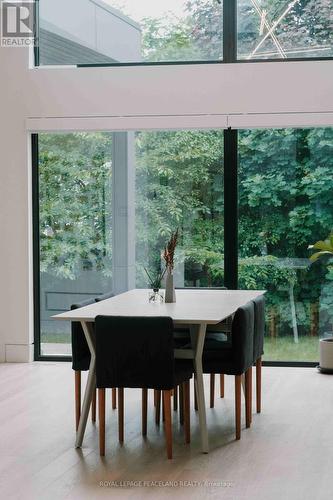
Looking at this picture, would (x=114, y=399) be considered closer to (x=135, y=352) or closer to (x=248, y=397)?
(x=248, y=397)

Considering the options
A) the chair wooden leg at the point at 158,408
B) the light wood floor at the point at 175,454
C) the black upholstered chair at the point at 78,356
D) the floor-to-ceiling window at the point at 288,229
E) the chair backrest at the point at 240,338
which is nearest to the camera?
the light wood floor at the point at 175,454

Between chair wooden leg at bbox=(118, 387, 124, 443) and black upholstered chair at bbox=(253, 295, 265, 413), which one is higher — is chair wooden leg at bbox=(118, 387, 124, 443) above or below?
below

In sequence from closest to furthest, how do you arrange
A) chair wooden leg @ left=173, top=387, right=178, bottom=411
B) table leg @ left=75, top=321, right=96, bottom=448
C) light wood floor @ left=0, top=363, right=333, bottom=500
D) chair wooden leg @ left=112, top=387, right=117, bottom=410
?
light wood floor @ left=0, top=363, right=333, bottom=500 < table leg @ left=75, top=321, right=96, bottom=448 < chair wooden leg @ left=173, top=387, right=178, bottom=411 < chair wooden leg @ left=112, top=387, right=117, bottom=410

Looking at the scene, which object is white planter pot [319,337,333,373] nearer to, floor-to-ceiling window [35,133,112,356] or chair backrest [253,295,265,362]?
chair backrest [253,295,265,362]

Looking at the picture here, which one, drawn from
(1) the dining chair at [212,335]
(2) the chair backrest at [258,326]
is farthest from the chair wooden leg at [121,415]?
(2) the chair backrest at [258,326]

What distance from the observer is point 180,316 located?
5281 mm

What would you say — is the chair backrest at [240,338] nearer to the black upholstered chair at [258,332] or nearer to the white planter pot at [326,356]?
the black upholstered chair at [258,332]

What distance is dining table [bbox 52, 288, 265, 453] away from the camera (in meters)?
5.25

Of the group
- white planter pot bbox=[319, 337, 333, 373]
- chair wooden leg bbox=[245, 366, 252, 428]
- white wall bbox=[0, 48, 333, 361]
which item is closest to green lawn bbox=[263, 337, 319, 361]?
white planter pot bbox=[319, 337, 333, 373]

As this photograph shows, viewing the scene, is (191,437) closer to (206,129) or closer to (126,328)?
(126,328)

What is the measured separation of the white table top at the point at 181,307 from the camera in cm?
527

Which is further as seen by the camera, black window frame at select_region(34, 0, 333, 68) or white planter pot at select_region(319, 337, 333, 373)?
black window frame at select_region(34, 0, 333, 68)

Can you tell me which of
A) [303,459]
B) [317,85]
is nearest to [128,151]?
[317,85]

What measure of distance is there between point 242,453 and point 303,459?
37cm
